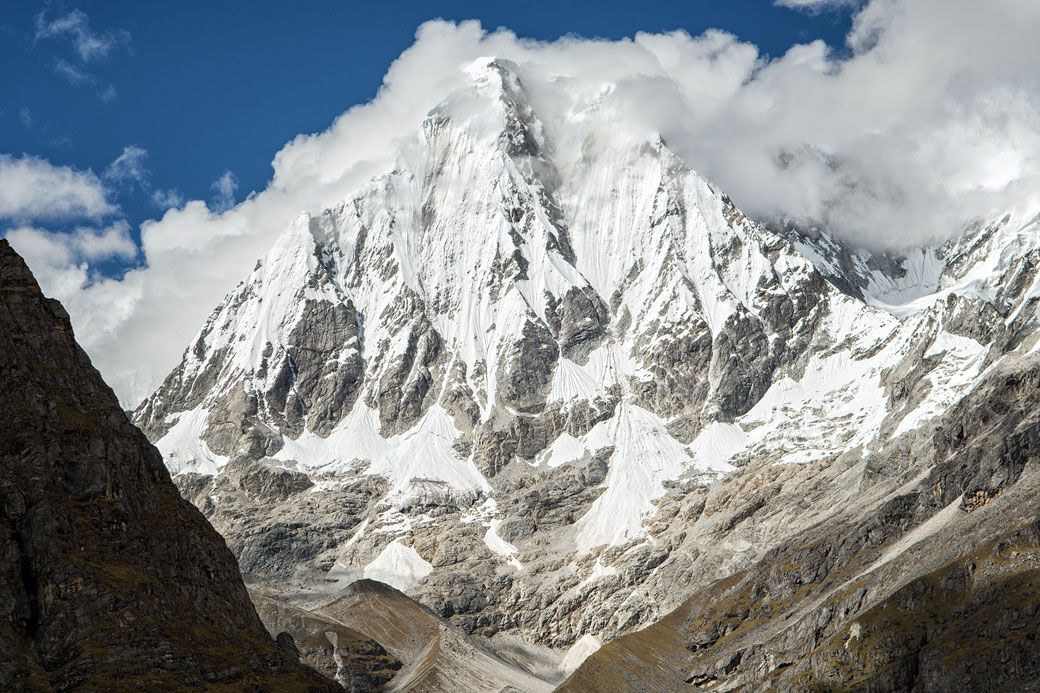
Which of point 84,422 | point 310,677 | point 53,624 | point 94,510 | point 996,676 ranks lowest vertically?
point 996,676

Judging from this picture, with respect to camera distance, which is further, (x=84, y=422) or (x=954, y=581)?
(x=954, y=581)

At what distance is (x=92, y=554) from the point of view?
109750mm

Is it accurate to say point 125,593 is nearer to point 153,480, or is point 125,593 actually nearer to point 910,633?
point 153,480

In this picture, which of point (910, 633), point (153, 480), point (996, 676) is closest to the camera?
point (153, 480)

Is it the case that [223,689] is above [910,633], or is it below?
above

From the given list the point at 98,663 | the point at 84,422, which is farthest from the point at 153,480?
the point at 98,663

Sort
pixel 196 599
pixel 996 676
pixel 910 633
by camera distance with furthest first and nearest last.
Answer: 1. pixel 910 633
2. pixel 996 676
3. pixel 196 599

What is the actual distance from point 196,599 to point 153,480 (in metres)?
13.5

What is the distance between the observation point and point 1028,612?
180500mm

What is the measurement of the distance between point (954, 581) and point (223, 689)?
126446 mm

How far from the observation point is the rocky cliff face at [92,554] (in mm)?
102438

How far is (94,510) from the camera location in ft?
374

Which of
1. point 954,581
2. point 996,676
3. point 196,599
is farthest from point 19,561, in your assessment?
point 954,581

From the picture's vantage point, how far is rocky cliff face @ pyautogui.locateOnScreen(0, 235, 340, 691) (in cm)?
10244
